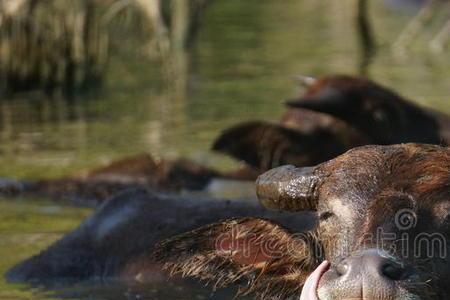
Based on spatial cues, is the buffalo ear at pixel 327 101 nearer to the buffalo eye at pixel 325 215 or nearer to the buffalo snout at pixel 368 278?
the buffalo eye at pixel 325 215

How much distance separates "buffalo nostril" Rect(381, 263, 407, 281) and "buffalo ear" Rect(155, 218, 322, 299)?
95cm

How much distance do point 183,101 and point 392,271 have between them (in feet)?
44.3

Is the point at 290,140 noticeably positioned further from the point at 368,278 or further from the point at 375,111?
the point at 368,278

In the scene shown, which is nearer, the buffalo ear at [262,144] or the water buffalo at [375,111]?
the buffalo ear at [262,144]

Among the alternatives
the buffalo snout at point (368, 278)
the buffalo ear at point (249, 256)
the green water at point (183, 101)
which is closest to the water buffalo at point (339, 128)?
the green water at point (183, 101)

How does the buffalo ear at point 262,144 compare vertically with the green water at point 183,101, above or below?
above

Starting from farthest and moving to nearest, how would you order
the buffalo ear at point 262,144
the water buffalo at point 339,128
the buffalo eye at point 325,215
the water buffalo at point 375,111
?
the water buffalo at point 375,111, the water buffalo at point 339,128, the buffalo ear at point 262,144, the buffalo eye at point 325,215

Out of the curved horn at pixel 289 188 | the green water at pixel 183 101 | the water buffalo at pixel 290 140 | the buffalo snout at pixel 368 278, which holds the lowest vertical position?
the green water at pixel 183 101

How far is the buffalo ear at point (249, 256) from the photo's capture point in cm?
675

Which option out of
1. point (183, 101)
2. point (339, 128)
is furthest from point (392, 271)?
point (183, 101)

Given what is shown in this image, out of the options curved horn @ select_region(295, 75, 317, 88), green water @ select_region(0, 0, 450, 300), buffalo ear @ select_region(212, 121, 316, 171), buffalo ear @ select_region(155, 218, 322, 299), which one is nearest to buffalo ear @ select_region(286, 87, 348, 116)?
buffalo ear @ select_region(212, 121, 316, 171)

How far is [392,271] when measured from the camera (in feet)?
18.8

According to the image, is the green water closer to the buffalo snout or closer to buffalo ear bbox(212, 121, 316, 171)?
buffalo ear bbox(212, 121, 316, 171)

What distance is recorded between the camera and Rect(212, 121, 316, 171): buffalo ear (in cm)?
1180
